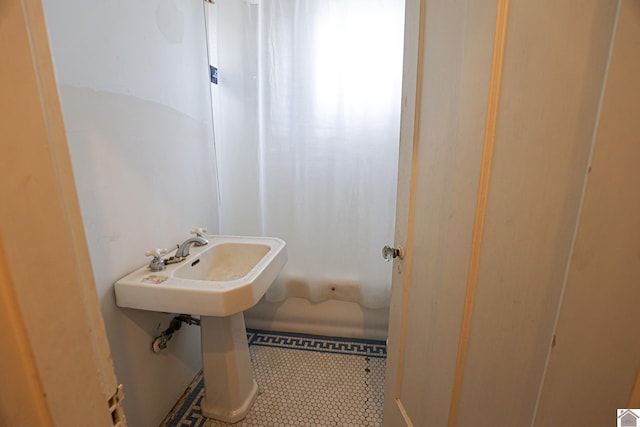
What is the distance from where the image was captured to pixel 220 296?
2.90 ft

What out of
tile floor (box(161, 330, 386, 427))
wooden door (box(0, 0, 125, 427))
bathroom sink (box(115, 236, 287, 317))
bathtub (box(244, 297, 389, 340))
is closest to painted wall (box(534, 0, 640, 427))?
wooden door (box(0, 0, 125, 427))

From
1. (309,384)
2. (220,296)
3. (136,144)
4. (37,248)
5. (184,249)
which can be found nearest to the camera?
(37,248)

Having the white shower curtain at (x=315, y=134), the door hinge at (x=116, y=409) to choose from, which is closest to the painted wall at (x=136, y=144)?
the white shower curtain at (x=315, y=134)

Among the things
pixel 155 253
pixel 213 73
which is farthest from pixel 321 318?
pixel 213 73

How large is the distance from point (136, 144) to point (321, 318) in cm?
144

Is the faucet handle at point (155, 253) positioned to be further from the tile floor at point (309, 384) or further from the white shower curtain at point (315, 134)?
the tile floor at point (309, 384)

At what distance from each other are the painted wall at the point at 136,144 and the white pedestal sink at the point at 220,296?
5.3 inches

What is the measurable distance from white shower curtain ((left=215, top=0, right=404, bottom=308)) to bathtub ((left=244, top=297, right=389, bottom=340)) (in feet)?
0.38

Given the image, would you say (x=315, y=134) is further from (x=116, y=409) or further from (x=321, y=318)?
(x=116, y=409)

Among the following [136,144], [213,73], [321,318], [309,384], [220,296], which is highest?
[213,73]

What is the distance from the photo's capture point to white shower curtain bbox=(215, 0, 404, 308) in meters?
1.40

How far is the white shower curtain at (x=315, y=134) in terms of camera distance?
1.40 m

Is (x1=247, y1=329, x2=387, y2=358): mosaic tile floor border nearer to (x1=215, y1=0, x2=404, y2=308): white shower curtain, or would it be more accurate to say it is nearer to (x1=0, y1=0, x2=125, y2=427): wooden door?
(x1=215, y1=0, x2=404, y2=308): white shower curtain

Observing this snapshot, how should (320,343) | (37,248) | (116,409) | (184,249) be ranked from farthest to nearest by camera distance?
(320,343)
(184,249)
(116,409)
(37,248)
